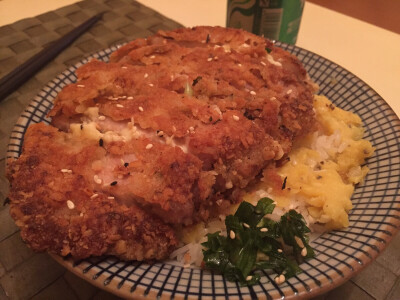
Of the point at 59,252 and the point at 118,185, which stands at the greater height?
the point at 118,185

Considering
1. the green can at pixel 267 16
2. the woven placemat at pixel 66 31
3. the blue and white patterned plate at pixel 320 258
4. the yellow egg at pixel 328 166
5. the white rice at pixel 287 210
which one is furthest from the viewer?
the woven placemat at pixel 66 31

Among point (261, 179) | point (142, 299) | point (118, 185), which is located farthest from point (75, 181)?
point (261, 179)

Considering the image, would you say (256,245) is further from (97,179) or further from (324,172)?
(97,179)

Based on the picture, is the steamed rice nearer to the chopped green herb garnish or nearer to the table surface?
the chopped green herb garnish

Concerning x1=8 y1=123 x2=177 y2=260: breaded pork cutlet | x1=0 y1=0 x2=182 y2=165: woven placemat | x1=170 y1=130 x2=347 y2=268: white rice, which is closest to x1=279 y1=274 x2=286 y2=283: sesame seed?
x1=170 y1=130 x2=347 y2=268: white rice

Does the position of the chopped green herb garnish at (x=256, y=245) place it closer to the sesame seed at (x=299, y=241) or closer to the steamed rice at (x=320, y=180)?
the sesame seed at (x=299, y=241)

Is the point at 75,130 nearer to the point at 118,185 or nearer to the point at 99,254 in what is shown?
the point at 118,185

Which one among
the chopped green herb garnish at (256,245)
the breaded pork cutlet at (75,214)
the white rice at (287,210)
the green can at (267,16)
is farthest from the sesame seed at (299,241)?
the green can at (267,16)
